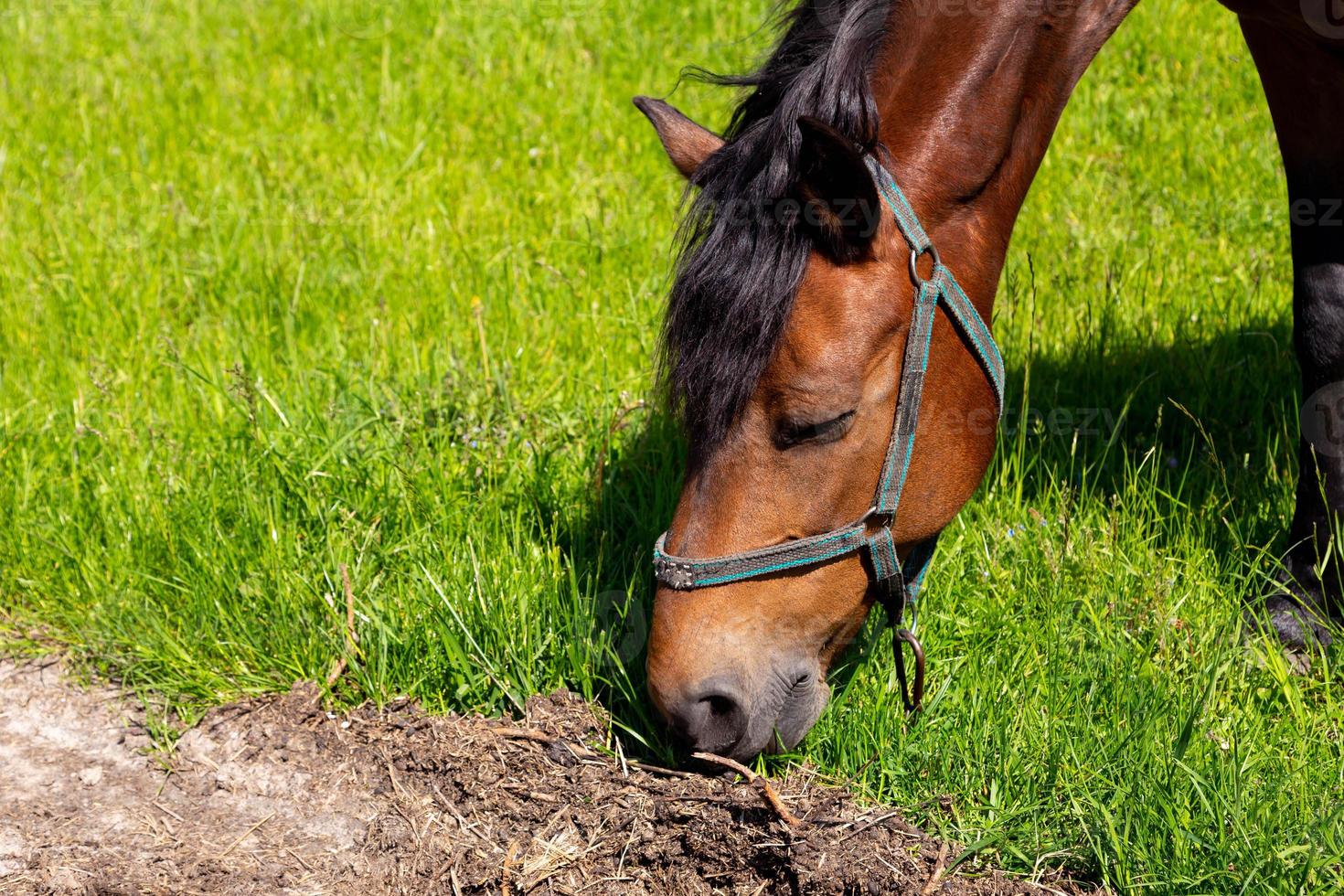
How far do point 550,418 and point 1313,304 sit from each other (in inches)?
85.8

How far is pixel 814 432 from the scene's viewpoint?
2268 millimetres

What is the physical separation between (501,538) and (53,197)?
3191mm

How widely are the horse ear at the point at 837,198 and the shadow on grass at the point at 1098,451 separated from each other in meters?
1.00

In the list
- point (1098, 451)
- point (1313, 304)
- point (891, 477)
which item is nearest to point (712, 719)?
point (891, 477)

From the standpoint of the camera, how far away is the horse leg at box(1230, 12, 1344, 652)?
2.99 metres

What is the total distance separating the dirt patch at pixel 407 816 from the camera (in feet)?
7.88

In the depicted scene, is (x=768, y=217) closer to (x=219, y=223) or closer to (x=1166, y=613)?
(x=1166, y=613)

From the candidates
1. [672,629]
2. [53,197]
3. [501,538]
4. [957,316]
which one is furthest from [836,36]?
[53,197]

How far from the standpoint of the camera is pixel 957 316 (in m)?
2.35
